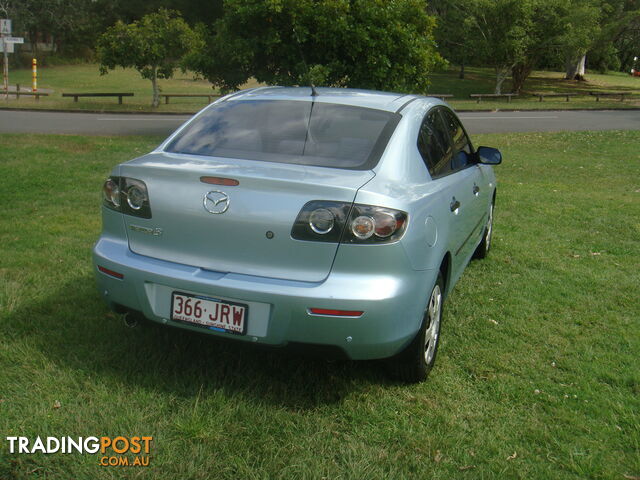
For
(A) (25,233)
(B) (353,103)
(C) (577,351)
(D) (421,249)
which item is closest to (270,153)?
(B) (353,103)

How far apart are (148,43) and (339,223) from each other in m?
21.1

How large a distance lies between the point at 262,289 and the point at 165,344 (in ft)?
3.77

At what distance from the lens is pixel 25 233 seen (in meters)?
6.05

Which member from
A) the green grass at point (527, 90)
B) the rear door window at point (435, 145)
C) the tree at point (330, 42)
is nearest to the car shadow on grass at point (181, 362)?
the rear door window at point (435, 145)

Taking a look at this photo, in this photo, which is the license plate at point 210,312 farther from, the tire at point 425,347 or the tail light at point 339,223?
the tire at point 425,347

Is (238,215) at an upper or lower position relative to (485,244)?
upper

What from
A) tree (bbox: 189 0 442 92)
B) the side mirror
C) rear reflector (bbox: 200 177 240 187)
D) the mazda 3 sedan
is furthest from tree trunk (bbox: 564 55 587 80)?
rear reflector (bbox: 200 177 240 187)

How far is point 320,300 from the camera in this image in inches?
116

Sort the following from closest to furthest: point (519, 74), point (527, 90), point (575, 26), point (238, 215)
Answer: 1. point (238, 215)
2. point (575, 26)
3. point (519, 74)
4. point (527, 90)

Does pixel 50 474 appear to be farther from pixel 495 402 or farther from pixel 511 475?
pixel 495 402

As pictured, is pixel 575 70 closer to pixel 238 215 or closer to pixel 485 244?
pixel 485 244

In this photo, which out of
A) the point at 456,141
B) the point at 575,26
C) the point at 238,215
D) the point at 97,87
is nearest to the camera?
the point at 238,215

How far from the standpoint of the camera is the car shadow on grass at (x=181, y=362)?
11.1ft

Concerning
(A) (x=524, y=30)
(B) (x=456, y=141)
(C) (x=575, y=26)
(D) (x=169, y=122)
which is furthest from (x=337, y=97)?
(C) (x=575, y=26)
